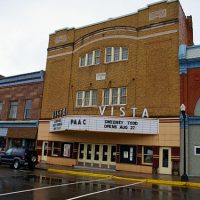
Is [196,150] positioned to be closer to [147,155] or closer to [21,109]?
[147,155]

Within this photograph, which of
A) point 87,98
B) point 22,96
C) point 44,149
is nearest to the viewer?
point 87,98

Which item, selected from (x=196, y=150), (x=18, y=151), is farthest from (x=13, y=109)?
(x=196, y=150)

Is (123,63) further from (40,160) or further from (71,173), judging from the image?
(40,160)

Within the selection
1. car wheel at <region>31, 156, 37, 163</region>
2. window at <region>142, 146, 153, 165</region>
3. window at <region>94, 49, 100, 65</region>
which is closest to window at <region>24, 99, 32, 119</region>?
car wheel at <region>31, 156, 37, 163</region>

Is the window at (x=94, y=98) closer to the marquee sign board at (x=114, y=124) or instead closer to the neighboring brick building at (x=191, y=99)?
the marquee sign board at (x=114, y=124)

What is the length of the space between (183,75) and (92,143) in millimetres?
10901

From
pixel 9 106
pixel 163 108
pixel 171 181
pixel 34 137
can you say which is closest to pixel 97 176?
pixel 171 181

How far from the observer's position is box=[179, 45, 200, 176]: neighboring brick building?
2354 centimetres

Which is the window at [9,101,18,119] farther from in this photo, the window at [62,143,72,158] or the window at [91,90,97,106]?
the window at [91,90,97,106]

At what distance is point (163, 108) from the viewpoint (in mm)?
25312

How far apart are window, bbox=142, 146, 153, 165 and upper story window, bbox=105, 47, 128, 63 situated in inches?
356

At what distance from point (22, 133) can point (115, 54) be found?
1466 centimetres

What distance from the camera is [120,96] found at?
92.3ft

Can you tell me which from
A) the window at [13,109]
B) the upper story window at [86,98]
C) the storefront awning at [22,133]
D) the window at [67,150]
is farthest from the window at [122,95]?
the window at [13,109]
